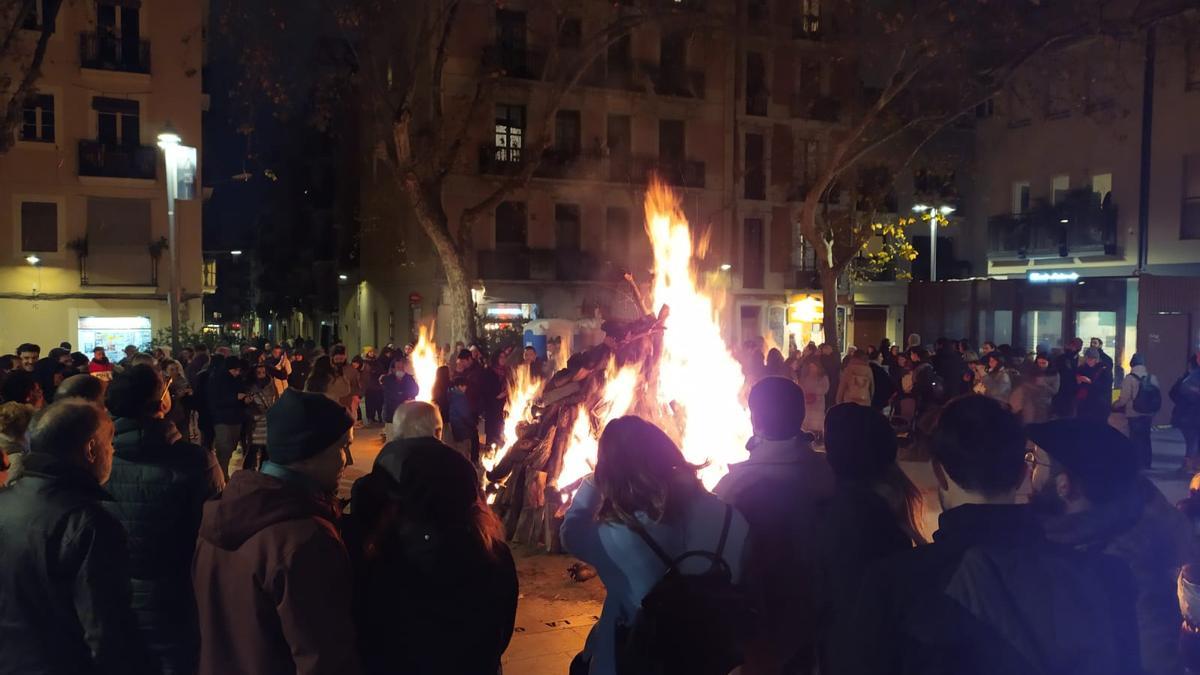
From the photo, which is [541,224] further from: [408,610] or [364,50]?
[408,610]

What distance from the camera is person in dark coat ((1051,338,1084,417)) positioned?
8207 mm

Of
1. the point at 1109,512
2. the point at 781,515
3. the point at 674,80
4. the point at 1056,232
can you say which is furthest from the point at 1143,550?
the point at 674,80

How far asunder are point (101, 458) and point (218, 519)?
0.97 m

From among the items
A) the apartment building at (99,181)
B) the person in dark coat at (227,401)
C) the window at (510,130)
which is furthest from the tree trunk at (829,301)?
the apartment building at (99,181)

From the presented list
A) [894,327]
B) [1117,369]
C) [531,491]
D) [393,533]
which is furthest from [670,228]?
[894,327]

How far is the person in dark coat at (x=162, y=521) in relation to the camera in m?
3.51

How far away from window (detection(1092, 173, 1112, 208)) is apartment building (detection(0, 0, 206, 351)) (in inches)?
1048

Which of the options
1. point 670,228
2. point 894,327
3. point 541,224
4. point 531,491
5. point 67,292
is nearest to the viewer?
point 531,491

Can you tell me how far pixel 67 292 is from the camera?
994 inches

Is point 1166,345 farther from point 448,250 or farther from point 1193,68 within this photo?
point 448,250

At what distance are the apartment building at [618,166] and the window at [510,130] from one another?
0.17ft

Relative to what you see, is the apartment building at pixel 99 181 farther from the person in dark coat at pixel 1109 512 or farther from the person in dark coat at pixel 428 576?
the person in dark coat at pixel 1109 512

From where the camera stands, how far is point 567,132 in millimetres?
32750

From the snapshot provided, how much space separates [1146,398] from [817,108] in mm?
27089
